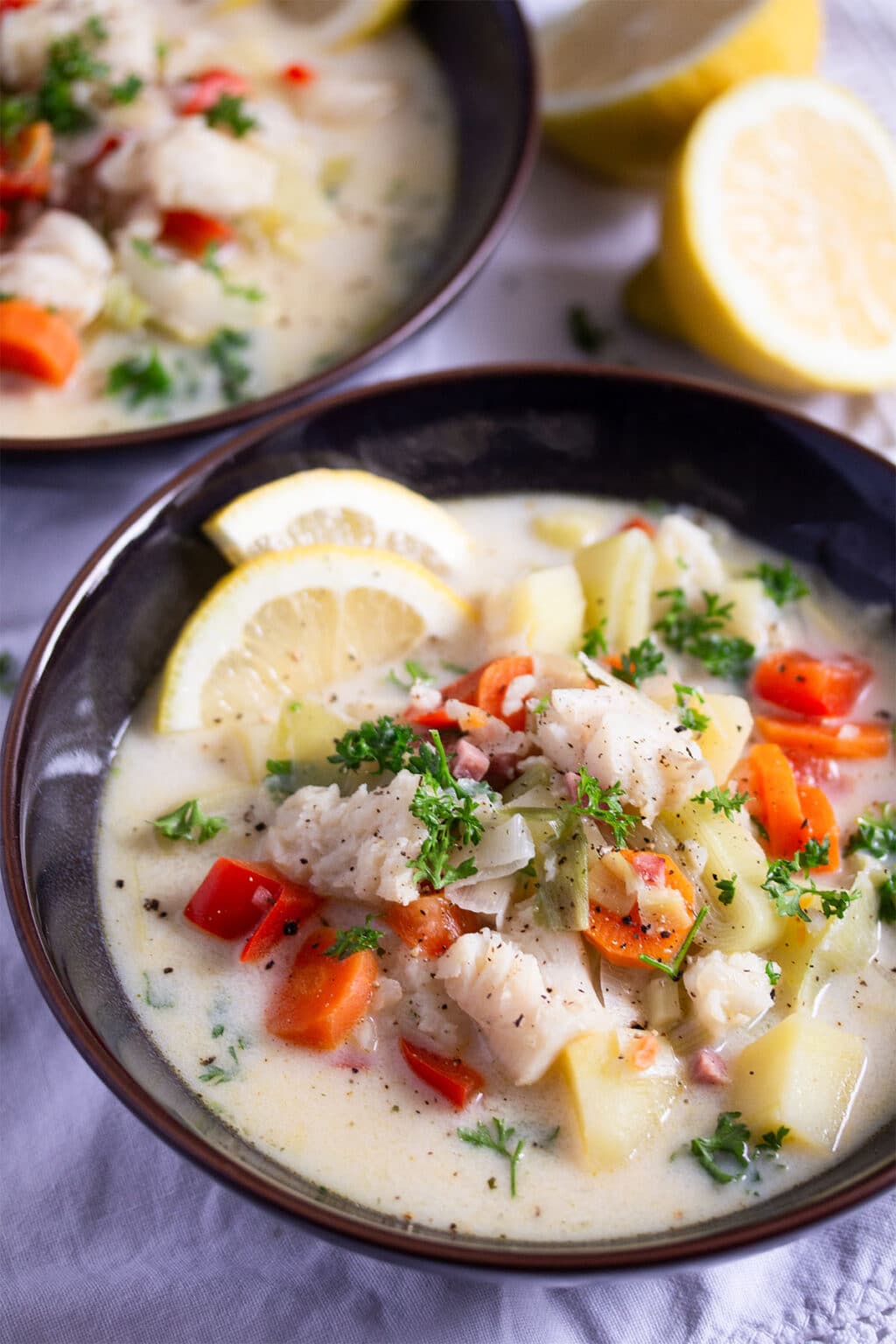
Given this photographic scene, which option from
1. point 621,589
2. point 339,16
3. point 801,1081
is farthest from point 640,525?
point 339,16

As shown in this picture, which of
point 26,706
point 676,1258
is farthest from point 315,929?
point 676,1258

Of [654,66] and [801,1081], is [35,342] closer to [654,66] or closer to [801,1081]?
[654,66]

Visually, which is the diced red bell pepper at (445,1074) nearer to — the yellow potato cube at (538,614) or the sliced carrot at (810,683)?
the yellow potato cube at (538,614)

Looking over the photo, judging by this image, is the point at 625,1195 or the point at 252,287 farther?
the point at 252,287

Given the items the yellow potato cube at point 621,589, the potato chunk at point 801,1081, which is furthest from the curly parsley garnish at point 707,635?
the potato chunk at point 801,1081

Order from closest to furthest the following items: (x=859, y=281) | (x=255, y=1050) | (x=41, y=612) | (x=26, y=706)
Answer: (x=255, y=1050), (x=26, y=706), (x=41, y=612), (x=859, y=281)

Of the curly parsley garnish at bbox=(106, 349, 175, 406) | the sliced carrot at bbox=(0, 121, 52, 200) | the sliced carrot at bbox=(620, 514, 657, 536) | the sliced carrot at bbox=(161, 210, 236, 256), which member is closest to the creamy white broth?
the sliced carrot at bbox=(620, 514, 657, 536)

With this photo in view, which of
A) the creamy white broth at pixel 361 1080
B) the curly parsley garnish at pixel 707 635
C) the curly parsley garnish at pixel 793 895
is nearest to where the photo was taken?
the creamy white broth at pixel 361 1080

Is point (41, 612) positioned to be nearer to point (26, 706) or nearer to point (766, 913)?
point (26, 706)
